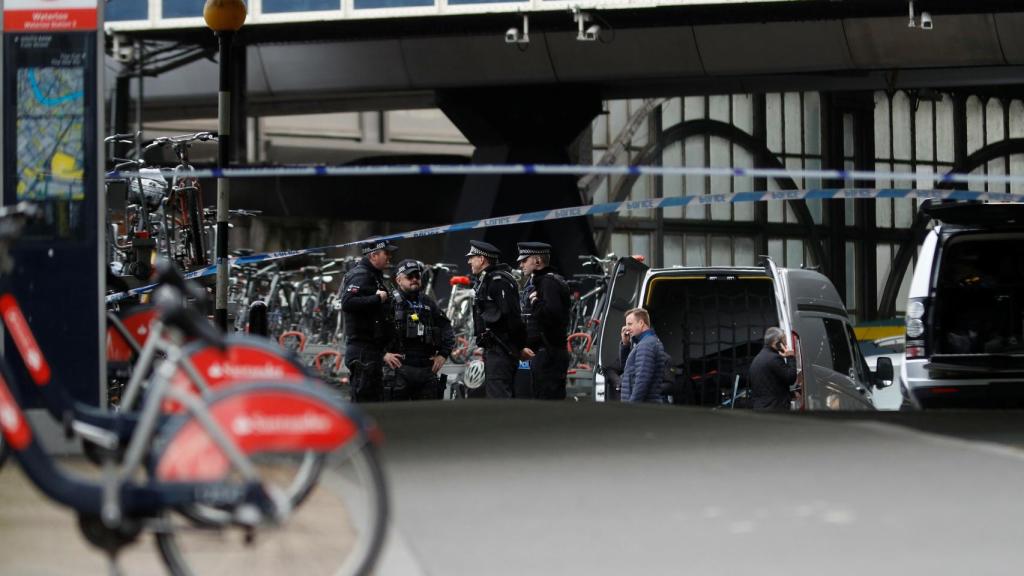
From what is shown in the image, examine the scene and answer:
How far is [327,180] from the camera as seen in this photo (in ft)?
115

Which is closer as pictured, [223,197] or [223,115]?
[223,115]

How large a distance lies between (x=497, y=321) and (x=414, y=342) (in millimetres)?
723

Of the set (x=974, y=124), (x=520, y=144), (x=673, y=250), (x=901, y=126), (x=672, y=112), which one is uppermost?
(x=974, y=124)

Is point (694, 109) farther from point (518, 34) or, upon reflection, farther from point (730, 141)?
point (518, 34)

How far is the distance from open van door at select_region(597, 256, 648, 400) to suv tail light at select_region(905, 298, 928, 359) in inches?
86.8

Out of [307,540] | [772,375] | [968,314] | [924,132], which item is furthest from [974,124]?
[307,540]

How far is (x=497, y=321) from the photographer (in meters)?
14.9

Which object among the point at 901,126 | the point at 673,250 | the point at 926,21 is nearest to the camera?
the point at 926,21

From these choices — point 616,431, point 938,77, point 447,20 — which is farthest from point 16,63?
point 938,77

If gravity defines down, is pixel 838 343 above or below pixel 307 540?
above

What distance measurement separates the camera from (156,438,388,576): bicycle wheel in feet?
16.6

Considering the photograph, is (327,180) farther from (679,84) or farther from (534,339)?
(534,339)

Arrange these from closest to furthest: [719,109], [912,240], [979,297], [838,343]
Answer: [979,297] < [838,343] < [719,109] < [912,240]

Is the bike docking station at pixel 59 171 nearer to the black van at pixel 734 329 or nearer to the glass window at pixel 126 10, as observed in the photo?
the black van at pixel 734 329
